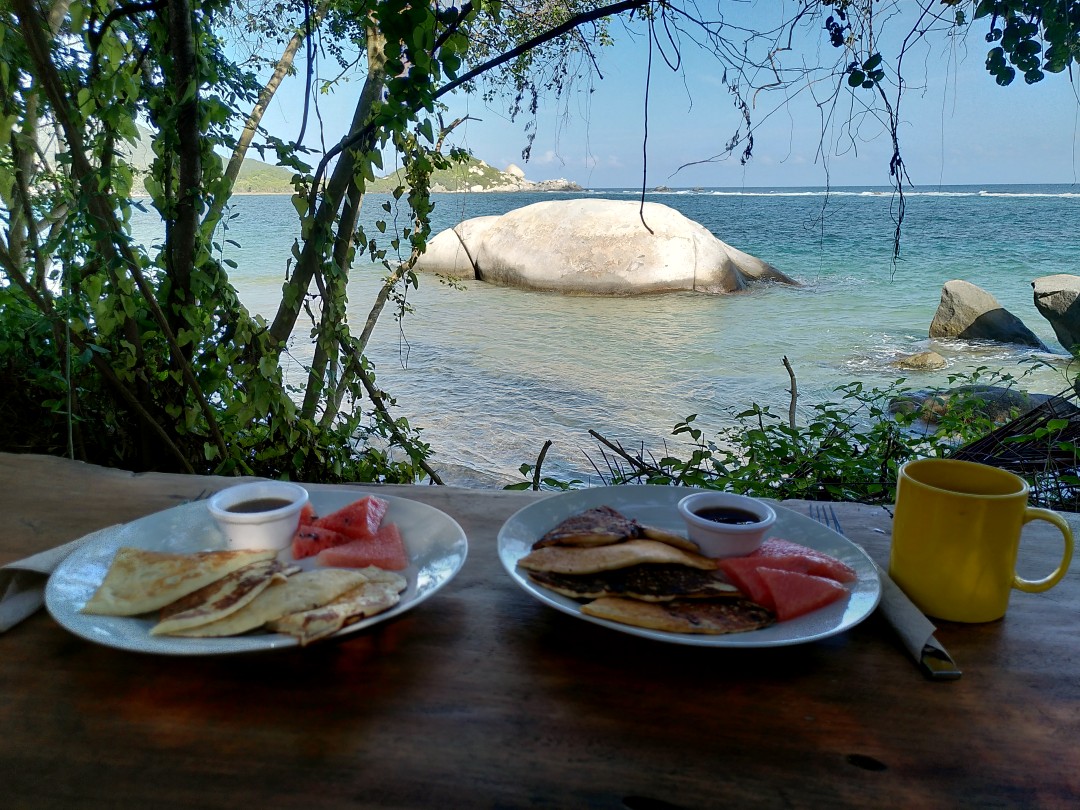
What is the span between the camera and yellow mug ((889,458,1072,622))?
883 mm

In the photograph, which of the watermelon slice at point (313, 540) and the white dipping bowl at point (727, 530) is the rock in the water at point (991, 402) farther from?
the watermelon slice at point (313, 540)

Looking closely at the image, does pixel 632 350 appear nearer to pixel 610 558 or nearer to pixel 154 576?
pixel 610 558

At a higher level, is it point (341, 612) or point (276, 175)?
point (276, 175)

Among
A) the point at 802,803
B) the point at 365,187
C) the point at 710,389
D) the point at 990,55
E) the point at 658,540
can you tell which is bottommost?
the point at 710,389

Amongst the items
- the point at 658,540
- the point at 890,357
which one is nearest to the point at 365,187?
the point at 658,540

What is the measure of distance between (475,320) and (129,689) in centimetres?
987

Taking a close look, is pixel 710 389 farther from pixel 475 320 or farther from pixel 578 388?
pixel 475 320

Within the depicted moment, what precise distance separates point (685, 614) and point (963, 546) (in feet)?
1.24

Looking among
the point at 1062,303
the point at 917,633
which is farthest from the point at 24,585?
the point at 1062,303

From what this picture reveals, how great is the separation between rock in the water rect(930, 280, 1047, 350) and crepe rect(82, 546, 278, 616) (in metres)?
10.7

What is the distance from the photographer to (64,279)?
1.94 metres

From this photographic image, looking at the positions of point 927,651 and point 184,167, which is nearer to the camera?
point 927,651

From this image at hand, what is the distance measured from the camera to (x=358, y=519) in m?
1.07

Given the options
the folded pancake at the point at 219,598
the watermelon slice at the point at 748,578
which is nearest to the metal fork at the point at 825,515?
the watermelon slice at the point at 748,578
